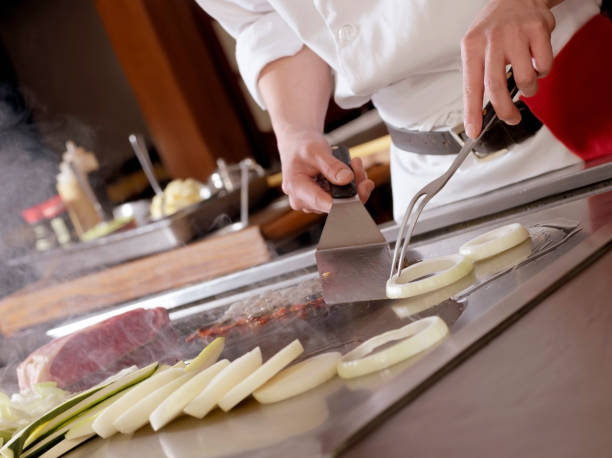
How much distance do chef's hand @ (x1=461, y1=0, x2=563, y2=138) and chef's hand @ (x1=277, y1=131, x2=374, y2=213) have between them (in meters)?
0.29

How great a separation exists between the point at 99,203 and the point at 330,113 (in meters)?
1.75

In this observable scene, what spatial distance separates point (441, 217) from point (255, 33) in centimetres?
67

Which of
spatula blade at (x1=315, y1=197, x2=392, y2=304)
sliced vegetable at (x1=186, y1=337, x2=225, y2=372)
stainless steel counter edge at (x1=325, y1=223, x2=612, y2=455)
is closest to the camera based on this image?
stainless steel counter edge at (x1=325, y1=223, x2=612, y2=455)

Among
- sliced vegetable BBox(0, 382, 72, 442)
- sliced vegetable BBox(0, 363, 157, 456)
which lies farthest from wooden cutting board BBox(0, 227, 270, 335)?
sliced vegetable BBox(0, 363, 157, 456)

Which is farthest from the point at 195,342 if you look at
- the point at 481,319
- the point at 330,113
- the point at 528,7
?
the point at 330,113

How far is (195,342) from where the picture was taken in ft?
4.29

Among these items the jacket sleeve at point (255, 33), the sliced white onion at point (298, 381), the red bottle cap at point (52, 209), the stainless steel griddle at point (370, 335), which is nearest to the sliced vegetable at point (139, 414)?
the stainless steel griddle at point (370, 335)

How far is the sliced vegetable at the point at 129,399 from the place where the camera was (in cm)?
97

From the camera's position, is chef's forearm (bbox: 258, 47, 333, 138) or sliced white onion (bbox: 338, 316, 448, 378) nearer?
sliced white onion (bbox: 338, 316, 448, 378)

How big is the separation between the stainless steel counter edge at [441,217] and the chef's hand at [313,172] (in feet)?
0.39

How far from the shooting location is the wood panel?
513 centimetres

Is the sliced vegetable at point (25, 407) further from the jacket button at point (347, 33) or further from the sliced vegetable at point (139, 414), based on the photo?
the jacket button at point (347, 33)

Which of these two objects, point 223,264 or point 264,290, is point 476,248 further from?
point 223,264

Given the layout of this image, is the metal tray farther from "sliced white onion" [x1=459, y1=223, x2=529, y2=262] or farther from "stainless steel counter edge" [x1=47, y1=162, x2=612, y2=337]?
"sliced white onion" [x1=459, y1=223, x2=529, y2=262]
